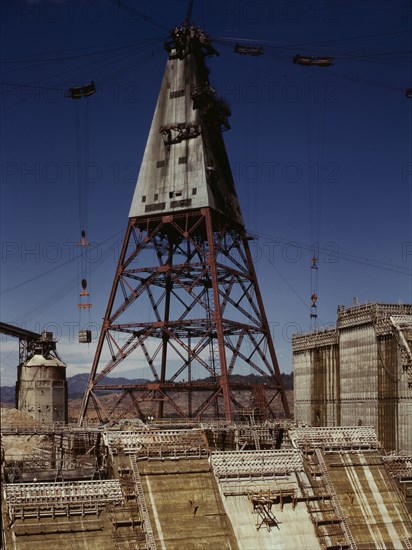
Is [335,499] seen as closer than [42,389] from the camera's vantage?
Yes

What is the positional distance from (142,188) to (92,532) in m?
42.1

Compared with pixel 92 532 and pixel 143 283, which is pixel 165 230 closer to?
pixel 143 283

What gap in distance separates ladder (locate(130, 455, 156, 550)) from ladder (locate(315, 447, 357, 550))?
1478 cm

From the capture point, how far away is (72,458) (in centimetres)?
6356

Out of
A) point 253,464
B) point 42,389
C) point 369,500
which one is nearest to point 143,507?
point 253,464

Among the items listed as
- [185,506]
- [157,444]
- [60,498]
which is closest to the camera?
[60,498]

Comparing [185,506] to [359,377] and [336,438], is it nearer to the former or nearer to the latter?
[336,438]

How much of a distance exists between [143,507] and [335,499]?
1598 centimetres

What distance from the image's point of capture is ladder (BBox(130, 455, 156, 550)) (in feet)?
147

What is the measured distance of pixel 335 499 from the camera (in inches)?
2117

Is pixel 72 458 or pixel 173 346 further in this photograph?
pixel 173 346

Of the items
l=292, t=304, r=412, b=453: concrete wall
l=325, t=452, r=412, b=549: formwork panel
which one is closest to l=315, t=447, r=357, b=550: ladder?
l=325, t=452, r=412, b=549: formwork panel

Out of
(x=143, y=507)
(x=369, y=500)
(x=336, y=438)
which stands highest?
(x=336, y=438)

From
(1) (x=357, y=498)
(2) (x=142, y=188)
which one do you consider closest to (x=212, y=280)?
(2) (x=142, y=188)
